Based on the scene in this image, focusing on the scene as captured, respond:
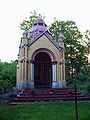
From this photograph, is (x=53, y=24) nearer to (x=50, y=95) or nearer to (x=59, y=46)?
(x=59, y=46)

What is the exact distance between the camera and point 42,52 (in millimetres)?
23672

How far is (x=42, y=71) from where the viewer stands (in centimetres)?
2514

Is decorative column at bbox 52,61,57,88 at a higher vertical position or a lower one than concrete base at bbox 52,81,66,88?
higher

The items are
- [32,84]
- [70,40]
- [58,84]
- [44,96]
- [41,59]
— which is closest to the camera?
[44,96]

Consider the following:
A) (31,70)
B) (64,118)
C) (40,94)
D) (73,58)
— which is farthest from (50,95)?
(73,58)

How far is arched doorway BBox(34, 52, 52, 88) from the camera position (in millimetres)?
24453

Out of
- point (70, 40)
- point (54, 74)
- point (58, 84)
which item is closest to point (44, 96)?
point (58, 84)

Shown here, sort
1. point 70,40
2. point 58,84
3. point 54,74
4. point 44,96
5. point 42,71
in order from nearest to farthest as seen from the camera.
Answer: point 44,96 < point 58,84 < point 54,74 < point 42,71 < point 70,40

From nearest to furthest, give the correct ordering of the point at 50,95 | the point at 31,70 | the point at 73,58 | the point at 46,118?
1. the point at 46,118
2. the point at 50,95
3. the point at 31,70
4. the point at 73,58

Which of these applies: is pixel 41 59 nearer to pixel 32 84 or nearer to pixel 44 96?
pixel 32 84

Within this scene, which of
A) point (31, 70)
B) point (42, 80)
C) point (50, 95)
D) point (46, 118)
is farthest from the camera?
point (42, 80)

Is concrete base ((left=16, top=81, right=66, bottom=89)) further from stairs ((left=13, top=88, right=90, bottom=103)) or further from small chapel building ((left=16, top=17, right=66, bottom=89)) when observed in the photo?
stairs ((left=13, top=88, right=90, bottom=103))

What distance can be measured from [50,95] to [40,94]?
878 mm

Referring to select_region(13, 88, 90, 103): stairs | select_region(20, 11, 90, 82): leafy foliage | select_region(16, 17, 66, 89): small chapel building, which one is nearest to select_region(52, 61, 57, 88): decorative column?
select_region(16, 17, 66, 89): small chapel building
